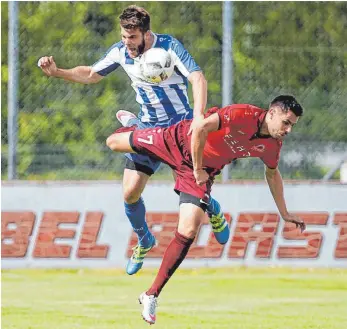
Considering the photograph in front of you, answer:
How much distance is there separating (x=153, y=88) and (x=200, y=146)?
1172 millimetres

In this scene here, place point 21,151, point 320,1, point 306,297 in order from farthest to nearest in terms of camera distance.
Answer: point 320,1 < point 21,151 < point 306,297

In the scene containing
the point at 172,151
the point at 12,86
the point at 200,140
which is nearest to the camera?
the point at 200,140

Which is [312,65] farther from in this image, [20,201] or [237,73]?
[20,201]

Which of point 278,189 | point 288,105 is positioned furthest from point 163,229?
point 288,105

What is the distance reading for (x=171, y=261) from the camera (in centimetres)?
1032

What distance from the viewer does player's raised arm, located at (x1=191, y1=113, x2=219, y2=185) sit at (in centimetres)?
979

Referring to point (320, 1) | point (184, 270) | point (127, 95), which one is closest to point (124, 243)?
point (184, 270)

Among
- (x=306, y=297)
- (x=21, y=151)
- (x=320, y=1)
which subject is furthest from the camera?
(x=320, y=1)

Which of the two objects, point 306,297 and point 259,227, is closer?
point 306,297

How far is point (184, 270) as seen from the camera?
16.3 meters

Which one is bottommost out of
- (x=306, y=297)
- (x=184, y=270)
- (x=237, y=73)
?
(x=184, y=270)

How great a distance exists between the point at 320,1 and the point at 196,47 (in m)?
1.99

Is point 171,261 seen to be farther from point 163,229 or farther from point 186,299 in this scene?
point 163,229

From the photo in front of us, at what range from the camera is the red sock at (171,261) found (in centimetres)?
1023
